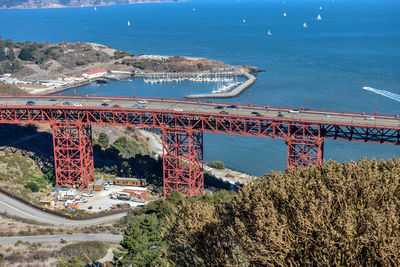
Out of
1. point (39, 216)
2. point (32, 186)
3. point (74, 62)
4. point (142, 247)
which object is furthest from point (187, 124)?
point (74, 62)

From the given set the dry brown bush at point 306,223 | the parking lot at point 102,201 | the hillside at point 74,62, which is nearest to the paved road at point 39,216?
the parking lot at point 102,201

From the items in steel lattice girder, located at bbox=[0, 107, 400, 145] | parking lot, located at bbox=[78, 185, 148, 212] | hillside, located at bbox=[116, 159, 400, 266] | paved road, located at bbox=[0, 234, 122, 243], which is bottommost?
parking lot, located at bbox=[78, 185, 148, 212]

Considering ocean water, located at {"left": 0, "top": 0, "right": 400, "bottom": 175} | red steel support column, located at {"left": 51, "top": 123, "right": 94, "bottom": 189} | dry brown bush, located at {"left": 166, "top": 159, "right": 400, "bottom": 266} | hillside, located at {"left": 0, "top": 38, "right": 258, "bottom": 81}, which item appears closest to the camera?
dry brown bush, located at {"left": 166, "top": 159, "right": 400, "bottom": 266}

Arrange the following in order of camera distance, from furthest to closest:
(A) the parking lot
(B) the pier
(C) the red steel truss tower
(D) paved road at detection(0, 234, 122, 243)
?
(B) the pier, (A) the parking lot, (C) the red steel truss tower, (D) paved road at detection(0, 234, 122, 243)

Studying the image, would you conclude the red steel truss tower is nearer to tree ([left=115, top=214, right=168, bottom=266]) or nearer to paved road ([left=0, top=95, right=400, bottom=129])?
paved road ([left=0, top=95, right=400, bottom=129])

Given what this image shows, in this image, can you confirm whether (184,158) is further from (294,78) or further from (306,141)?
Answer: (294,78)

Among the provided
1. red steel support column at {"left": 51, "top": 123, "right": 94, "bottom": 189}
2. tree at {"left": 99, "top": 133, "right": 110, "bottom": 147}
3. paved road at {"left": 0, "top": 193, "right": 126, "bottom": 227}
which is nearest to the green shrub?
red steel support column at {"left": 51, "top": 123, "right": 94, "bottom": 189}

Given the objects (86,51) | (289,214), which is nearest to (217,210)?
(289,214)
